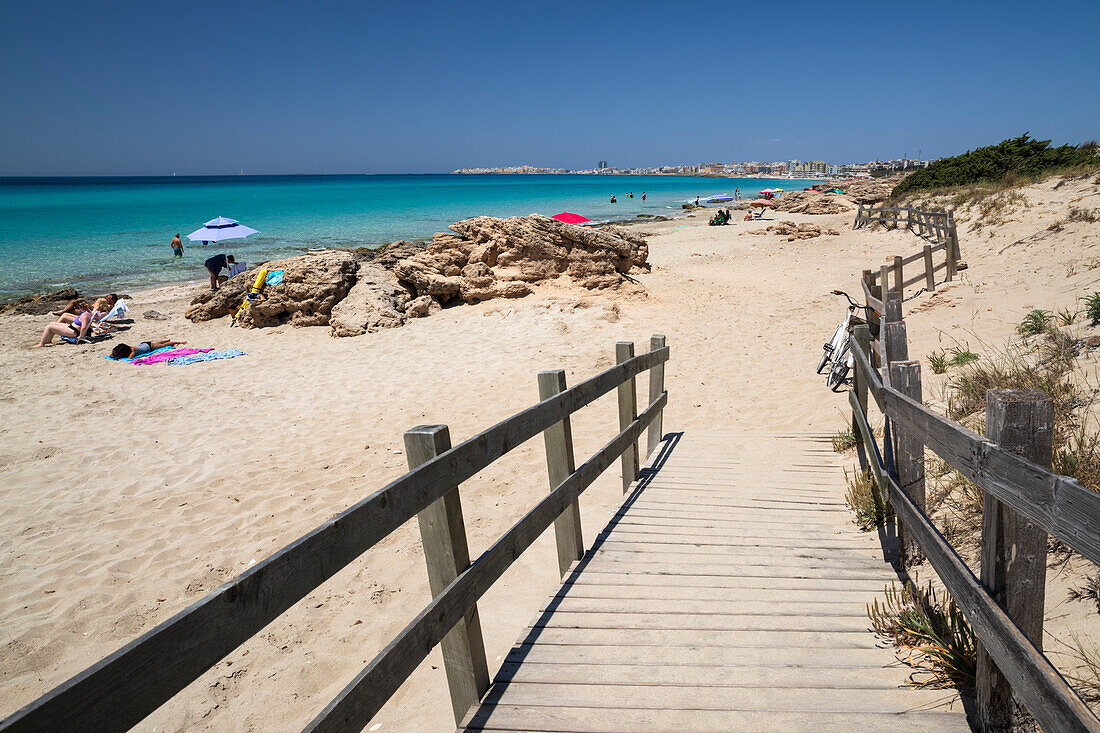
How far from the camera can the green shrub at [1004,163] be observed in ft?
79.4

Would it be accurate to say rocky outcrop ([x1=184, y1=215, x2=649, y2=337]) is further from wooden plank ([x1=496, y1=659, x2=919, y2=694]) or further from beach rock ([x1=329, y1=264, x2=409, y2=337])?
wooden plank ([x1=496, y1=659, x2=919, y2=694])

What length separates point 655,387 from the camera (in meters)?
5.97

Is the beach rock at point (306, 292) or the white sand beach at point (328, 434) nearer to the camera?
the white sand beach at point (328, 434)

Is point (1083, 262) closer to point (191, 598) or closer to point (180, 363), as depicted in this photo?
point (191, 598)

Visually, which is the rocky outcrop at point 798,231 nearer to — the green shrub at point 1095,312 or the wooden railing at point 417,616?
the green shrub at point 1095,312

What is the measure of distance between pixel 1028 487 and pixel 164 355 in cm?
1303

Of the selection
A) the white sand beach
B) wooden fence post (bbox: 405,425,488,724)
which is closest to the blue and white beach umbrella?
the white sand beach

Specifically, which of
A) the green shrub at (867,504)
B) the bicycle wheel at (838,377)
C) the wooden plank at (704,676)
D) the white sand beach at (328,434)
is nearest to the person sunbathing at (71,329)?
the white sand beach at (328,434)

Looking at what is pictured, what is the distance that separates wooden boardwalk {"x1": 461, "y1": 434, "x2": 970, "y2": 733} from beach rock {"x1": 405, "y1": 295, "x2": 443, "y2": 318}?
987cm

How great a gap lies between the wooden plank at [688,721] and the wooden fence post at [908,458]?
3.38 feet

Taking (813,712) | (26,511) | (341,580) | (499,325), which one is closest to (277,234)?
(499,325)

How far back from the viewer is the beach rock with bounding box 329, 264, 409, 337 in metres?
12.7

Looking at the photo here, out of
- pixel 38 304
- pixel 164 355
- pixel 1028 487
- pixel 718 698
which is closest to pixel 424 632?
pixel 718 698

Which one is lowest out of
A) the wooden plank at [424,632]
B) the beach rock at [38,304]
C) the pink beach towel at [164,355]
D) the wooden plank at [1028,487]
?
the pink beach towel at [164,355]
